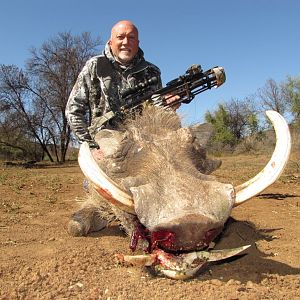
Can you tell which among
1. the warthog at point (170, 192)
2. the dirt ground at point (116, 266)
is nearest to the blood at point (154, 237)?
the warthog at point (170, 192)

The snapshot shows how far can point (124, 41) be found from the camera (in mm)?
4422

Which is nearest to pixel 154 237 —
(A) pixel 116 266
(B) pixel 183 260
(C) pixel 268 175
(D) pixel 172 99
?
(B) pixel 183 260

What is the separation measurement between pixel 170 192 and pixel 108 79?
2413 millimetres

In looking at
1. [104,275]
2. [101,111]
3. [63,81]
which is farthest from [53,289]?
[63,81]

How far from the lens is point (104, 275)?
2.46 metres

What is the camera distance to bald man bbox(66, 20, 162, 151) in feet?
14.4

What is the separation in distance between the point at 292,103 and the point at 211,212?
27.2 m

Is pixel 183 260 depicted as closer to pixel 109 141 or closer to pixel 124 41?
pixel 109 141

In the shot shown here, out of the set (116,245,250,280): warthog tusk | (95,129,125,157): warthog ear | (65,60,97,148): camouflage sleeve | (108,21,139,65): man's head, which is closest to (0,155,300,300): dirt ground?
(116,245,250,280): warthog tusk

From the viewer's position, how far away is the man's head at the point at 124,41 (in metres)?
4.41

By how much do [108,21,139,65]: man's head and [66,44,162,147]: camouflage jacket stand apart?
71 millimetres

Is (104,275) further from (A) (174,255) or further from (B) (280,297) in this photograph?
(B) (280,297)

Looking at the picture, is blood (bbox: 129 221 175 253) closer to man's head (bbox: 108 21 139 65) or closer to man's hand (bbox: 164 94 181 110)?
man's hand (bbox: 164 94 181 110)

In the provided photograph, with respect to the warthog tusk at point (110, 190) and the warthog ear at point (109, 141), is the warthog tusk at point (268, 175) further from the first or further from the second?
the warthog ear at point (109, 141)
